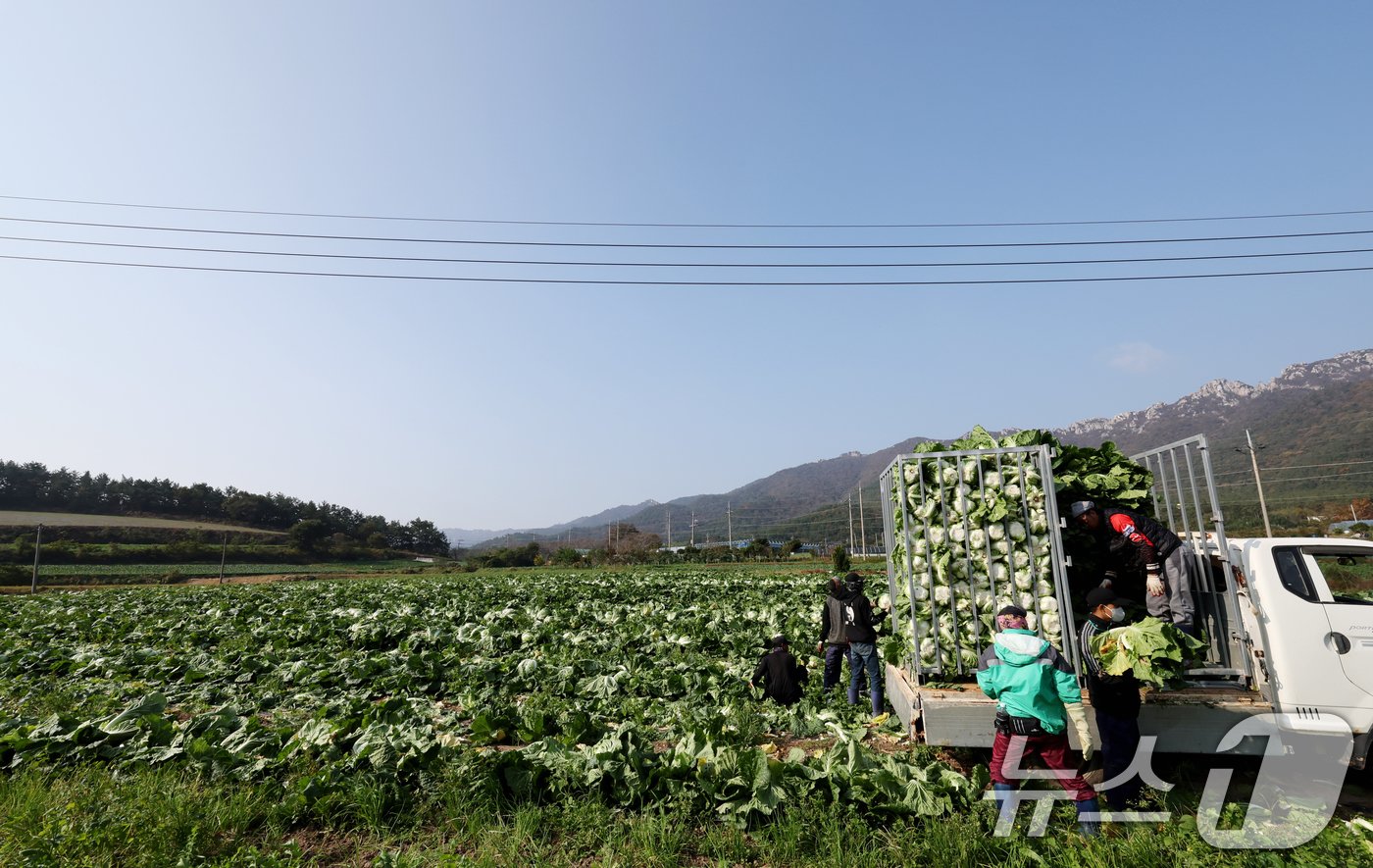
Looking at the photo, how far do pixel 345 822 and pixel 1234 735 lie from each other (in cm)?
760

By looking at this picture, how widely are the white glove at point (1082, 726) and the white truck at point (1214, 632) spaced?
1.51 feet

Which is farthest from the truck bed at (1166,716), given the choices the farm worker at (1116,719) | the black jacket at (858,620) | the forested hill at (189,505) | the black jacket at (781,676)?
the forested hill at (189,505)

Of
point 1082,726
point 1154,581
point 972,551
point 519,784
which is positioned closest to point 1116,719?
point 1082,726

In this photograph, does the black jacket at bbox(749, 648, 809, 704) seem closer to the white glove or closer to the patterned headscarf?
the white glove

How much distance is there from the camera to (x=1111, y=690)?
528cm

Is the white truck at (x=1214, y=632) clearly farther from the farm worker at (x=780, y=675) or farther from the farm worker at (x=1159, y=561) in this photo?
the farm worker at (x=780, y=675)

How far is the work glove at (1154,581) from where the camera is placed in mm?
5926

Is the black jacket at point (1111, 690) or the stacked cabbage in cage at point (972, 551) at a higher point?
the stacked cabbage in cage at point (972, 551)

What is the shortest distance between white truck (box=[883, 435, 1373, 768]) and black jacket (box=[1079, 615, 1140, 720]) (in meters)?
0.38

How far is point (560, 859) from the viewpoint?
4.54 metres

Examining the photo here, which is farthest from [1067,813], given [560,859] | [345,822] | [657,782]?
[345,822]

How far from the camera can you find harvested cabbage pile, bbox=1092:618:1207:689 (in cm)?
505

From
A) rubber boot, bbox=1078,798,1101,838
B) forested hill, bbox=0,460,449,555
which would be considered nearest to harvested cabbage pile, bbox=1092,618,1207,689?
rubber boot, bbox=1078,798,1101,838

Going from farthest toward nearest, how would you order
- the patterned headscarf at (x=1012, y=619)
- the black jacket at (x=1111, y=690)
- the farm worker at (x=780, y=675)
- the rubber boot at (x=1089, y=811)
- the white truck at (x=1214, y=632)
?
the farm worker at (x=780, y=675) → the white truck at (x=1214, y=632) → the patterned headscarf at (x=1012, y=619) → the black jacket at (x=1111, y=690) → the rubber boot at (x=1089, y=811)
